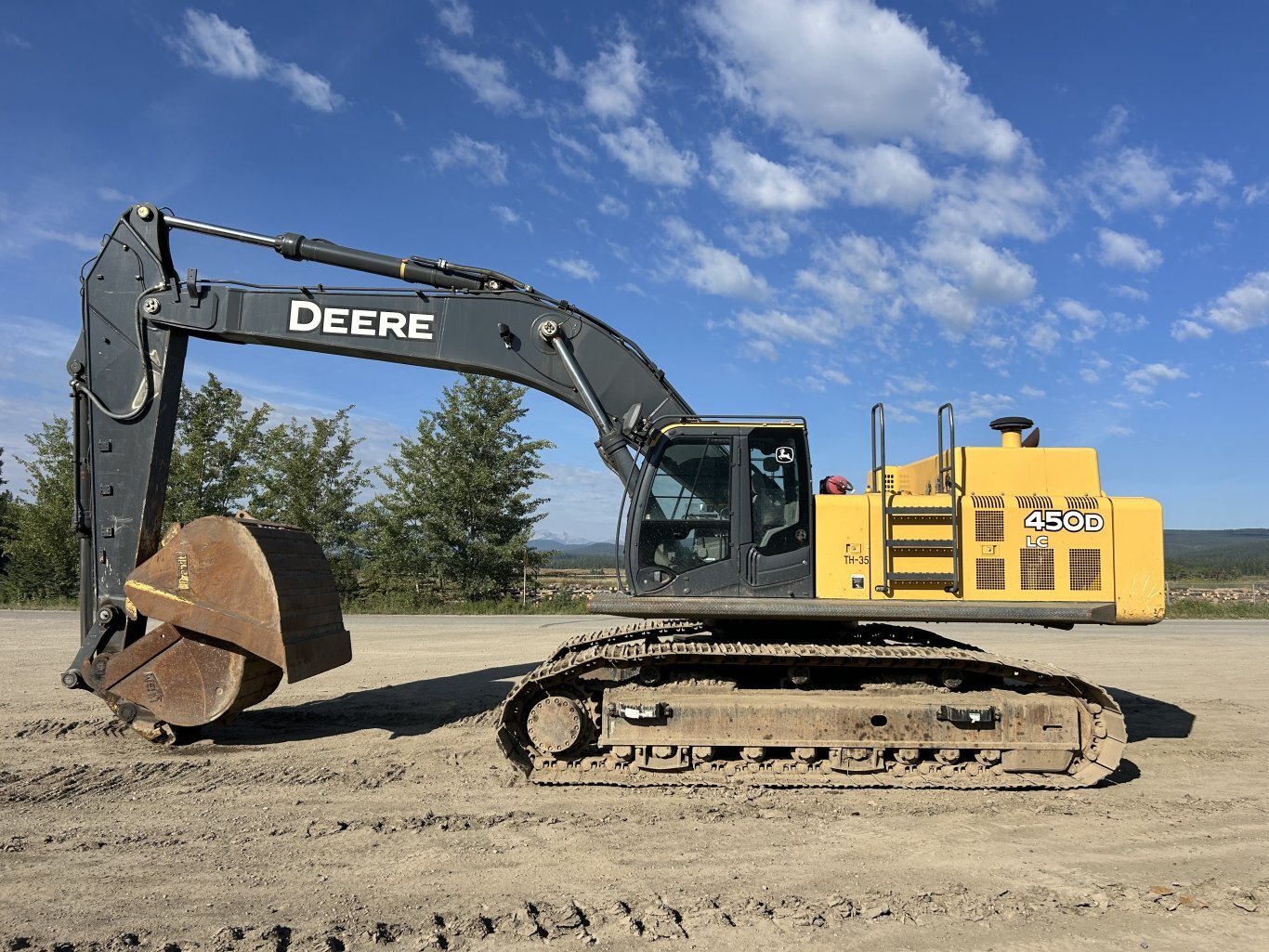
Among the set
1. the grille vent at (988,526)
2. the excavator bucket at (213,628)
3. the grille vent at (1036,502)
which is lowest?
the excavator bucket at (213,628)

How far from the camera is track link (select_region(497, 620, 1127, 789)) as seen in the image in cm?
645

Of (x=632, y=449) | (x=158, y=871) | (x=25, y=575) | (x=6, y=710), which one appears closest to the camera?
(x=158, y=871)

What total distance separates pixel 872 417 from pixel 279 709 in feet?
23.8

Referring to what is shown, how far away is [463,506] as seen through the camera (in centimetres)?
2455

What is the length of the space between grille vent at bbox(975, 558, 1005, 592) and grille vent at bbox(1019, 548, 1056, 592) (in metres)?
0.17

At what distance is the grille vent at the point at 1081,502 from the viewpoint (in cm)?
659

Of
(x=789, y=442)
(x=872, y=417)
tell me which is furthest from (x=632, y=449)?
(x=872, y=417)

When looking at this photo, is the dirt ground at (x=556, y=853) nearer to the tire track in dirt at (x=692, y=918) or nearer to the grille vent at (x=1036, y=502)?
the tire track in dirt at (x=692, y=918)

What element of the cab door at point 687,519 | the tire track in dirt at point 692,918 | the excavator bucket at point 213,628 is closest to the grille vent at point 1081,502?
the cab door at point 687,519

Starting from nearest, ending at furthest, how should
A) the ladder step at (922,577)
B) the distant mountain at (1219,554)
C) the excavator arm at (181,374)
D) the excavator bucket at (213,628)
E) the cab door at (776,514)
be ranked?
the ladder step at (922,577) < the cab door at (776,514) < the excavator bucket at (213,628) < the excavator arm at (181,374) < the distant mountain at (1219,554)

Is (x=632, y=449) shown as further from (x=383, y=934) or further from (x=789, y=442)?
(x=383, y=934)

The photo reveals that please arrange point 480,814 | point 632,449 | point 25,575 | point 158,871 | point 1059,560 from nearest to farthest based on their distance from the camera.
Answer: point 158,871 < point 480,814 < point 1059,560 < point 632,449 < point 25,575

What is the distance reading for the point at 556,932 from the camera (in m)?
4.04

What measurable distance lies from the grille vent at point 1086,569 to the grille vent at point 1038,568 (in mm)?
169
